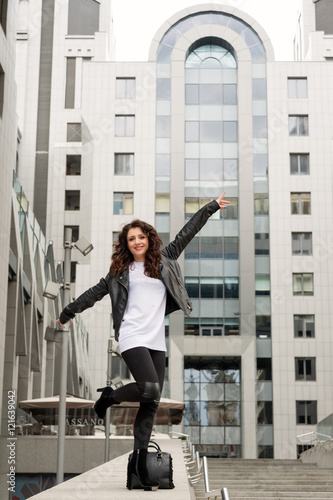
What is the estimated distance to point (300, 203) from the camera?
169 feet

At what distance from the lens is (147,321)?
5285mm

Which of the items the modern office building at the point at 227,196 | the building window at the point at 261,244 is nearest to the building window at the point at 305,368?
the modern office building at the point at 227,196

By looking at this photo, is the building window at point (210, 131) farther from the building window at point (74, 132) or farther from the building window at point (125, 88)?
the building window at point (74, 132)

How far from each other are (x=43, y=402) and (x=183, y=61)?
3594cm

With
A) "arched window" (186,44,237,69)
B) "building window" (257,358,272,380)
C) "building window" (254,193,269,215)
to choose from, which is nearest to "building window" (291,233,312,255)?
"building window" (254,193,269,215)

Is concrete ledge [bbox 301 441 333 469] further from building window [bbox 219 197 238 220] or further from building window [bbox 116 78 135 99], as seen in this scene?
building window [bbox 116 78 135 99]

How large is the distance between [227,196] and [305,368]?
1353 cm

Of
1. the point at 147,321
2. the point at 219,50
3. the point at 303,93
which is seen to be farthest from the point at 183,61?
the point at 147,321

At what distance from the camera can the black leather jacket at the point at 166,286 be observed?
5.41 m

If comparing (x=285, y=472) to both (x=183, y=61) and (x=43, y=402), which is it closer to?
(x=43, y=402)

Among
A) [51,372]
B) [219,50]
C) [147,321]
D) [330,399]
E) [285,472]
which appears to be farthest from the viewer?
[219,50]

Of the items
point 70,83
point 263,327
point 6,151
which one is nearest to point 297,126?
point 263,327

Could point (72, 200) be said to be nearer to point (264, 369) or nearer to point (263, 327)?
point (263, 327)

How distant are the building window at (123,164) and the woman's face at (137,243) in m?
47.4
